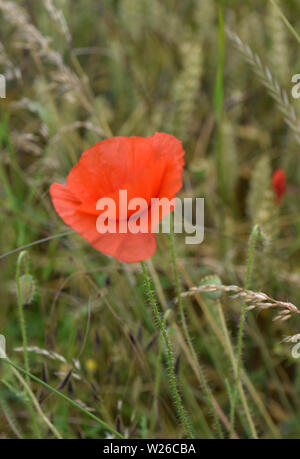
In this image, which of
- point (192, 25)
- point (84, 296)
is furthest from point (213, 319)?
point (192, 25)

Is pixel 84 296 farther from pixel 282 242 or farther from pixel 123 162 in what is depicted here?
pixel 123 162

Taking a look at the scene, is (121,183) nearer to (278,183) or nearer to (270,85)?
(270,85)

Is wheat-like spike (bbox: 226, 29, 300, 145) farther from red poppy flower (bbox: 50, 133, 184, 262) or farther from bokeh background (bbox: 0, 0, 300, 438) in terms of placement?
red poppy flower (bbox: 50, 133, 184, 262)

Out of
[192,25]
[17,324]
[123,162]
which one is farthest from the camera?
[192,25]

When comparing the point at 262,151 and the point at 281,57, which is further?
the point at 262,151

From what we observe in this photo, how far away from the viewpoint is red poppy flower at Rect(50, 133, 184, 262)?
0.52m

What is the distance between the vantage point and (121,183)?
58cm

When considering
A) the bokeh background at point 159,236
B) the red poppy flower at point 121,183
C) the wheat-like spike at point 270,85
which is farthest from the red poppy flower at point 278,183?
the red poppy flower at point 121,183

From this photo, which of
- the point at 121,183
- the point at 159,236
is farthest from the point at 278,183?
the point at 121,183

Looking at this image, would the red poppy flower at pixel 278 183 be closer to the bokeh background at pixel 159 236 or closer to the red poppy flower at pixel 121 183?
the bokeh background at pixel 159 236

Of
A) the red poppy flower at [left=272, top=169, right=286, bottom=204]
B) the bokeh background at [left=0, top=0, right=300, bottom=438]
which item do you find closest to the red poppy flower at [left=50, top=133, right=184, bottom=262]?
the bokeh background at [left=0, top=0, right=300, bottom=438]
